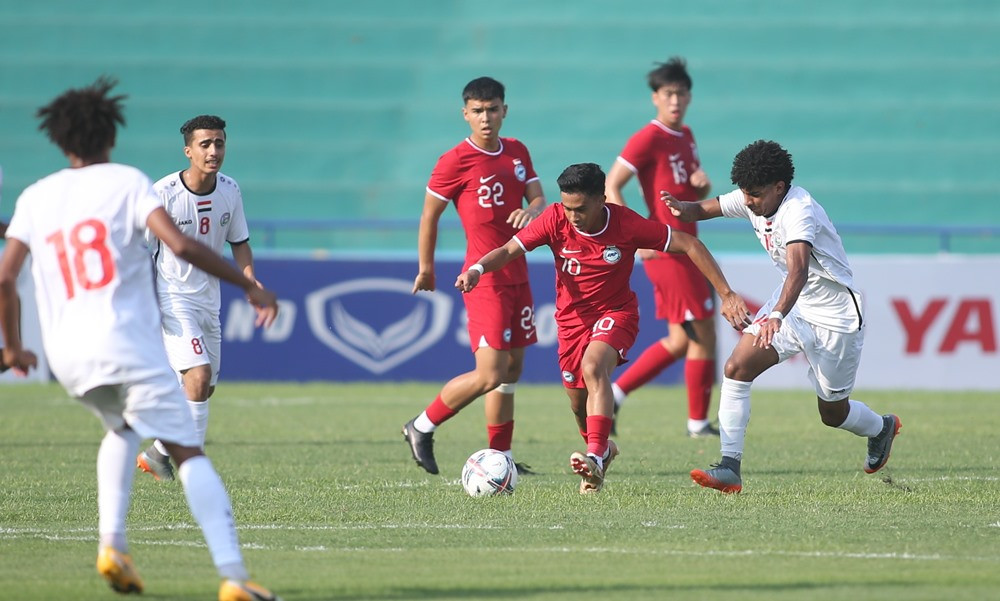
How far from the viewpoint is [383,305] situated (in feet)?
51.7

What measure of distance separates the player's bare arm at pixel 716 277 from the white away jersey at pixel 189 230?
2.55 metres

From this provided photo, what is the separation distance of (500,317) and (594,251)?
0.91 metres

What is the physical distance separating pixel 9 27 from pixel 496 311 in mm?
18435

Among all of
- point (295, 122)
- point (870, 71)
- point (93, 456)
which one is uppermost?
point (870, 71)

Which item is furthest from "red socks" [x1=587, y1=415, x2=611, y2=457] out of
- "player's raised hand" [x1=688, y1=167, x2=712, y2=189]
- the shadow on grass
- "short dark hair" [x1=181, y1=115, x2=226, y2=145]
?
"player's raised hand" [x1=688, y1=167, x2=712, y2=189]

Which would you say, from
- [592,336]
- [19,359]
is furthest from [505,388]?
[19,359]

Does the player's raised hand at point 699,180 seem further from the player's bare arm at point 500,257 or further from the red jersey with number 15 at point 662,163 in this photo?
the player's bare arm at point 500,257

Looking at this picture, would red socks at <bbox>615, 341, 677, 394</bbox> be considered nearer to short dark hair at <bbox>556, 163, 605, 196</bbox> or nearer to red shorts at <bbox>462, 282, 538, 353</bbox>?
red shorts at <bbox>462, 282, 538, 353</bbox>

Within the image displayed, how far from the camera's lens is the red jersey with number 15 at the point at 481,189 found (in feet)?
29.8

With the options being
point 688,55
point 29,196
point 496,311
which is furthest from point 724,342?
point 29,196

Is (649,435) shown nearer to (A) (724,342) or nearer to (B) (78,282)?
(A) (724,342)

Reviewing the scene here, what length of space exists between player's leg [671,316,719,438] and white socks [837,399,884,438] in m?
2.79

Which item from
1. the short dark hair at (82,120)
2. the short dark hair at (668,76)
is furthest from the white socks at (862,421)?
the short dark hair at (82,120)

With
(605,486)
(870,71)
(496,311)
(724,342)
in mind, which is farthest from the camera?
(870,71)
